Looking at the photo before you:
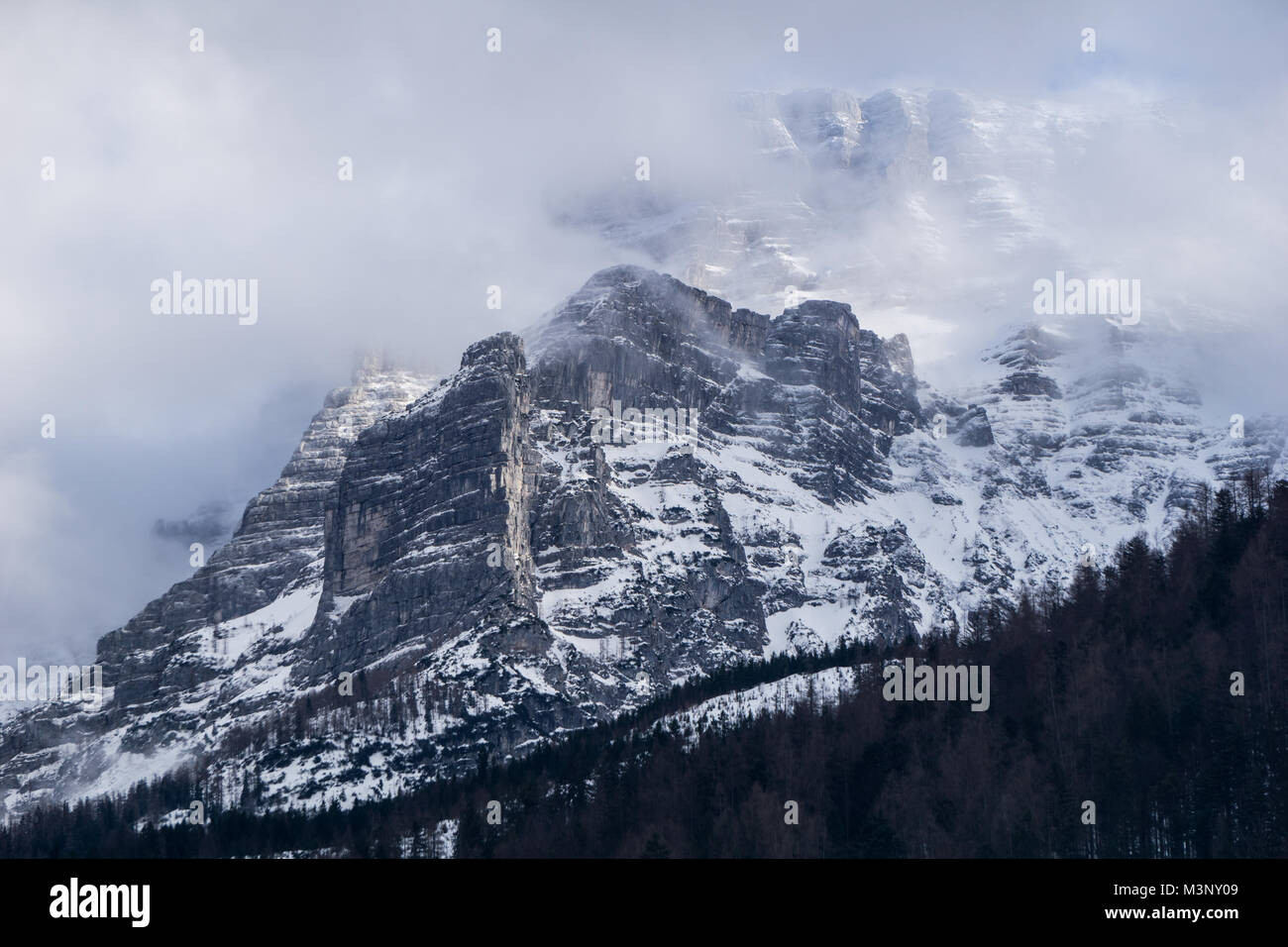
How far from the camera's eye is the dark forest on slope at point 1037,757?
135 meters

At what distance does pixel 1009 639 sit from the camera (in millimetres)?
174625

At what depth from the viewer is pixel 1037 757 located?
148 m

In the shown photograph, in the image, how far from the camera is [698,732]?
19600 centimetres

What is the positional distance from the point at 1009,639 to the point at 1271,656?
1328 inches

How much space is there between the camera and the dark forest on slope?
5300 inches

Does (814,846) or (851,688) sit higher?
(851,688)
